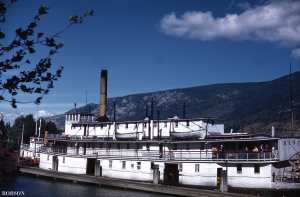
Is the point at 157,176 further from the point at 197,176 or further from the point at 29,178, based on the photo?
the point at 29,178

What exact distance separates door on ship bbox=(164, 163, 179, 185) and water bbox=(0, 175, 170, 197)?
4.81 m

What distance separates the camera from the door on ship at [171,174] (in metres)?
41.9

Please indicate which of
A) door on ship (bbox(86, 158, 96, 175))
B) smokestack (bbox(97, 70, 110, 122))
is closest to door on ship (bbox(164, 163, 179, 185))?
door on ship (bbox(86, 158, 96, 175))

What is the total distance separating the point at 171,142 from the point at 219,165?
7300mm

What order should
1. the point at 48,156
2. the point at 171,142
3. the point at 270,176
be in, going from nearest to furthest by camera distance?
the point at 270,176 → the point at 171,142 → the point at 48,156

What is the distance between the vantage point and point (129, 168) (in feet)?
148

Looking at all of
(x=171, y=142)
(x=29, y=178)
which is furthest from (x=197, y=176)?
(x=29, y=178)

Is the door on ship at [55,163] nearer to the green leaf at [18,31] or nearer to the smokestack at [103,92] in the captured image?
the smokestack at [103,92]

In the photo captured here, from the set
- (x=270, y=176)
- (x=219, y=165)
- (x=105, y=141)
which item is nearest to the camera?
(x=270, y=176)

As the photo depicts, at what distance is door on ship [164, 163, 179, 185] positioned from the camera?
41875mm

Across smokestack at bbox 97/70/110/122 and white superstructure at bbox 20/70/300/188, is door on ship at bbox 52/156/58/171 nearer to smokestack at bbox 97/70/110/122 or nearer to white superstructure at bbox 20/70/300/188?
white superstructure at bbox 20/70/300/188

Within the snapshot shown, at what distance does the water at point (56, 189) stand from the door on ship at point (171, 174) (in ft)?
15.8

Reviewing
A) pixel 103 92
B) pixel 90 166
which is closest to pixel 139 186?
pixel 90 166

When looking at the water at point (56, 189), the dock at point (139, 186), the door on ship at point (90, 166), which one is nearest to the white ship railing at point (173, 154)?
the door on ship at point (90, 166)
